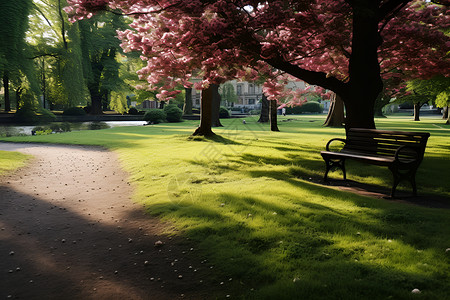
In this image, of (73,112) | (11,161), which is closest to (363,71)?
(11,161)

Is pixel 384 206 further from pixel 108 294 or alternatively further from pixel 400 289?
pixel 108 294

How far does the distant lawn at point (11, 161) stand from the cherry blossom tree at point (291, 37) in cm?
496

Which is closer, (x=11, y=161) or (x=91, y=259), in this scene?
(x=91, y=259)

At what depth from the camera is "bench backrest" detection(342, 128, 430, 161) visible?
6672 mm

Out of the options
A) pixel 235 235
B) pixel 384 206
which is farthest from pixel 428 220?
pixel 235 235

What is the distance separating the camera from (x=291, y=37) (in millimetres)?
11016

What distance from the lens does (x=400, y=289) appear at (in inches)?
121

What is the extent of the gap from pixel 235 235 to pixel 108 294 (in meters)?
1.85

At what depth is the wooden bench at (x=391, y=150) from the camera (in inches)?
256

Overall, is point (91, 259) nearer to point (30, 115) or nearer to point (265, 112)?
point (265, 112)

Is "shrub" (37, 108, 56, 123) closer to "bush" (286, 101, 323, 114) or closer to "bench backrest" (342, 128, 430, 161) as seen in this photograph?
"bench backrest" (342, 128, 430, 161)

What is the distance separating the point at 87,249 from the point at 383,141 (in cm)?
653

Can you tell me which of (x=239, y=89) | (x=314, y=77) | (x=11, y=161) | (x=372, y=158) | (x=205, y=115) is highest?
(x=239, y=89)

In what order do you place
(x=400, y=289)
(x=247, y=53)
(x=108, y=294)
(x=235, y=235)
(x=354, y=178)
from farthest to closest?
(x=247, y=53), (x=354, y=178), (x=235, y=235), (x=108, y=294), (x=400, y=289)
